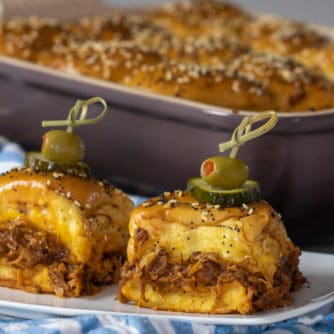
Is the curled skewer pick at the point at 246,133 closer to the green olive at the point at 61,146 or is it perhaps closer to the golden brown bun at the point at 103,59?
the green olive at the point at 61,146

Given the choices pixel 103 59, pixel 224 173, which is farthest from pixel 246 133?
pixel 103 59

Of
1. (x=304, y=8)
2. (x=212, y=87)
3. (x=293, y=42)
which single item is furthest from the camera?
(x=304, y=8)

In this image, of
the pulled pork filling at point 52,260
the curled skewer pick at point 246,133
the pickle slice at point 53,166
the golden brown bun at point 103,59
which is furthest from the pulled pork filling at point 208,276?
the golden brown bun at point 103,59

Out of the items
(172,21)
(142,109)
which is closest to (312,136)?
(142,109)

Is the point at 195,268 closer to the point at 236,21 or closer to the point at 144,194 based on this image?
the point at 144,194

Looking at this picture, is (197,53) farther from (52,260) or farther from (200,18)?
(52,260)

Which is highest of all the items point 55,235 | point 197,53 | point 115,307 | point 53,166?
point 197,53
